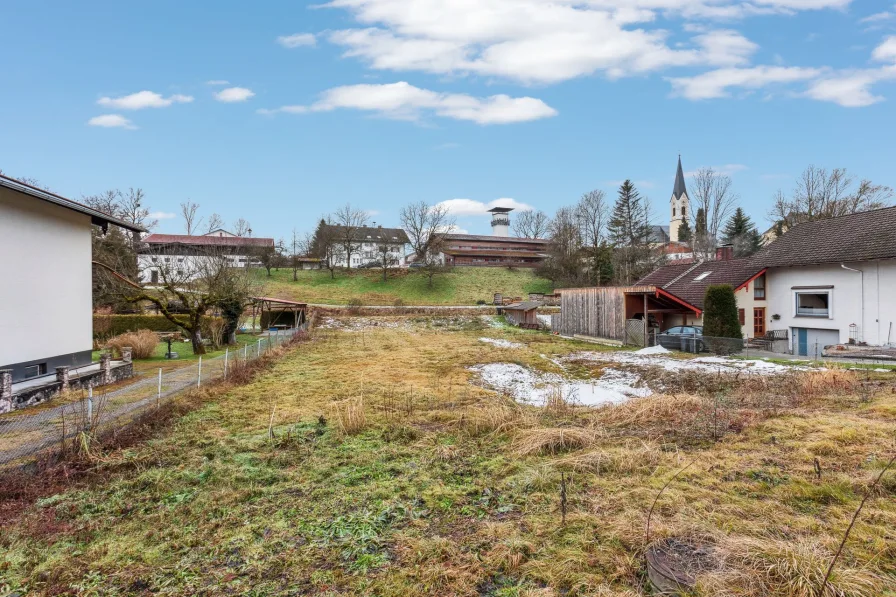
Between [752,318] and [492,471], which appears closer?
[492,471]

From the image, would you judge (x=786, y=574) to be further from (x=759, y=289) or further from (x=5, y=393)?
(x=759, y=289)

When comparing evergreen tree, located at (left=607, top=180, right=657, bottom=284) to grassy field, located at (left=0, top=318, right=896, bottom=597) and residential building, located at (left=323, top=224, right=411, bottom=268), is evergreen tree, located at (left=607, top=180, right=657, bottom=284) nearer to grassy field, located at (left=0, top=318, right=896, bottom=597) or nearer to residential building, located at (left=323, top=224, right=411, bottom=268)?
residential building, located at (left=323, top=224, right=411, bottom=268)

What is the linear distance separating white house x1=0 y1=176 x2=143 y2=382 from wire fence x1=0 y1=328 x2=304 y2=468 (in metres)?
1.77

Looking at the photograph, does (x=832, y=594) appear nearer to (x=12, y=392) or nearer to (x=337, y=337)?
(x=12, y=392)

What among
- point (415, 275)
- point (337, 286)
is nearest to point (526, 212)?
point (415, 275)

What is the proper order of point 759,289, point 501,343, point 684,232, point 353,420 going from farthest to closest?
point 684,232 → point 501,343 → point 759,289 → point 353,420

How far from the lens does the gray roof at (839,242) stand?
772 inches

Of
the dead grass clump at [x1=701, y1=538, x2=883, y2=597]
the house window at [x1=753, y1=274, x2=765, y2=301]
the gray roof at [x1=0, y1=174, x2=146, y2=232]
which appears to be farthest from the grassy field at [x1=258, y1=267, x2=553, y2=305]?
the dead grass clump at [x1=701, y1=538, x2=883, y2=597]

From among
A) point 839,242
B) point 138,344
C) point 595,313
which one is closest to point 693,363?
point 595,313

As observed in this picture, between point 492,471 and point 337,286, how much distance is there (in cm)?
5092

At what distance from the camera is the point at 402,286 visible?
56125 mm

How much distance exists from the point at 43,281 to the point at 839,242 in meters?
30.5

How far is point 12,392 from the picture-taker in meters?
10.9

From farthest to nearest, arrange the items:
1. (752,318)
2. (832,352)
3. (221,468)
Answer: (752,318), (832,352), (221,468)
